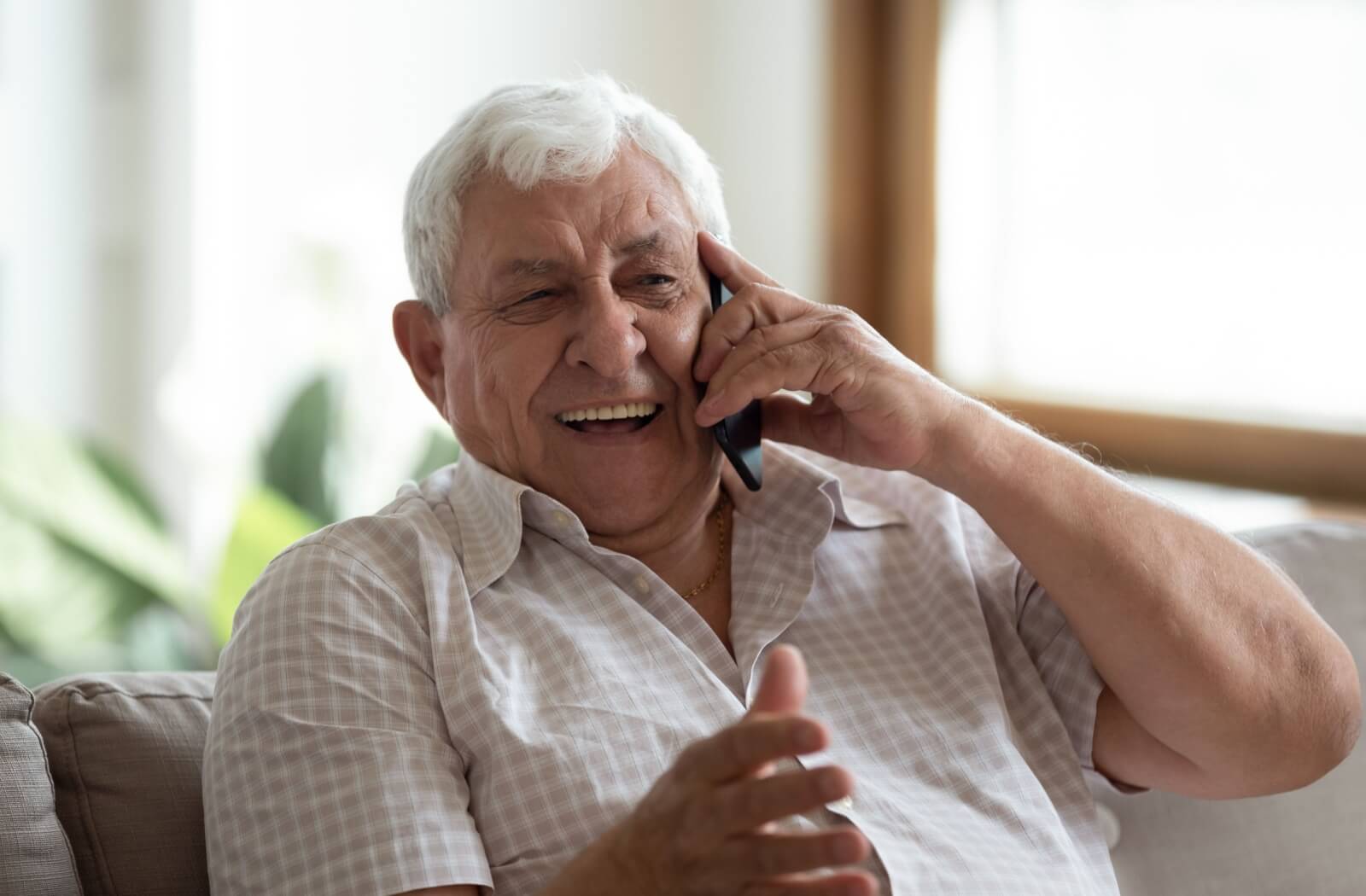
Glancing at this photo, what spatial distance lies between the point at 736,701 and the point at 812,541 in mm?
244

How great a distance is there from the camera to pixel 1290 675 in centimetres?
138

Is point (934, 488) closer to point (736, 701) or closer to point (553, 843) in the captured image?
point (736, 701)

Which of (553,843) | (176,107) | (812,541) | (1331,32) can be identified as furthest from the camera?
(176,107)

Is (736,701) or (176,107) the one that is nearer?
(736,701)

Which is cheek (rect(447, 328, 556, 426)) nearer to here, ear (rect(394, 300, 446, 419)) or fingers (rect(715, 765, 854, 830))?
ear (rect(394, 300, 446, 419))

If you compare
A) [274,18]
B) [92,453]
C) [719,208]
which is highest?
[274,18]

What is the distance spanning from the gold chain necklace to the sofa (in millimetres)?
495

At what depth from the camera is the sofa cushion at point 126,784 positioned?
1.24 metres

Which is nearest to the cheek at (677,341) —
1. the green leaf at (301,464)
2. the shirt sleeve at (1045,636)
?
the shirt sleeve at (1045,636)

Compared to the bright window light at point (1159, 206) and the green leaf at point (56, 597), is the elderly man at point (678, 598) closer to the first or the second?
the green leaf at point (56, 597)

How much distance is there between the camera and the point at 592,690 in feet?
4.21

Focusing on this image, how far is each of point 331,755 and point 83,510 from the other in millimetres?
2025

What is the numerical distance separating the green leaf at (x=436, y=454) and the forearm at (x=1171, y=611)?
1642mm

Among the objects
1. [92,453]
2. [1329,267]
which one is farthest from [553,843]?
[1329,267]
